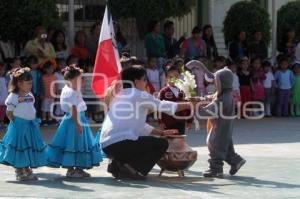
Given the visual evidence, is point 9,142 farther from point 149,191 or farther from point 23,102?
point 149,191

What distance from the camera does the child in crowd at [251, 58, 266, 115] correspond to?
1981cm

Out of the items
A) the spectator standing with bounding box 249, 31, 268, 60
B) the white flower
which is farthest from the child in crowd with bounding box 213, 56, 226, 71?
the white flower

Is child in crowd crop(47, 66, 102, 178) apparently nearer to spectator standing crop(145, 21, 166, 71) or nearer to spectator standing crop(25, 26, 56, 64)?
spectator standing crop(25, 26, 56, 64)

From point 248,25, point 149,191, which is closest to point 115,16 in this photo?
point 248,25

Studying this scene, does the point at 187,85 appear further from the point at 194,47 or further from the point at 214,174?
the point at 194,47

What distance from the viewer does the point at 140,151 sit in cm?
1048

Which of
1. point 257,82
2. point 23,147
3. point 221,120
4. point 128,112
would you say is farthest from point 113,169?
point 257,82

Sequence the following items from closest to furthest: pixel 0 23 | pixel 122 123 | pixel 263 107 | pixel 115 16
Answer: pixel 122 123 → pixel 0 23 → pixel 115 16 → pixel 263 107

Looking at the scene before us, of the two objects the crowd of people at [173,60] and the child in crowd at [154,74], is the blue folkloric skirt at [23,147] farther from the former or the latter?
the child in crowd at [154,74]

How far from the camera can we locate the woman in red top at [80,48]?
17.8 meters

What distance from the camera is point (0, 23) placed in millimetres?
16797

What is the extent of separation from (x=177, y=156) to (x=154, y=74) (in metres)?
7.50

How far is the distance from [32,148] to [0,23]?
6.74m

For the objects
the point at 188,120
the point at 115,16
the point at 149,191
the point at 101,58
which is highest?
the point at 115,16
